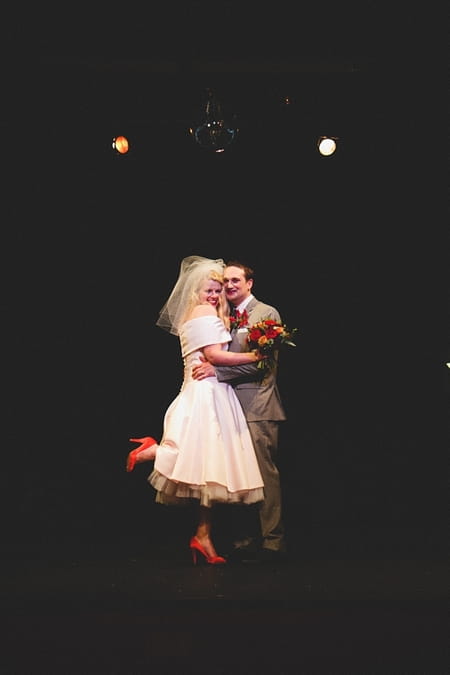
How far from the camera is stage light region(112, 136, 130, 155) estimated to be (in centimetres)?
511

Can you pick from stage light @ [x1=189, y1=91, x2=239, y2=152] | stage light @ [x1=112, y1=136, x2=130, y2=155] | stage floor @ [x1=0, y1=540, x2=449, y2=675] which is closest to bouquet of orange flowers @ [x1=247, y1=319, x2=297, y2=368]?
stage light @ [x1=189, y1=91, x2=239, y2=152]

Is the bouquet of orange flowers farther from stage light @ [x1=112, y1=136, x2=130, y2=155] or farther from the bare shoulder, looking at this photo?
stage light @ [x1=112, y1=136, x2=130, y2=155]

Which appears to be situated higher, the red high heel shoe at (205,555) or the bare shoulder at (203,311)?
the bare shoulder at (203,311)

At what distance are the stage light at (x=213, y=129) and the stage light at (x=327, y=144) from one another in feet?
1.80

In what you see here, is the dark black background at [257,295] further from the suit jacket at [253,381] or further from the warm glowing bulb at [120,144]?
the suit jacket at [253,381]

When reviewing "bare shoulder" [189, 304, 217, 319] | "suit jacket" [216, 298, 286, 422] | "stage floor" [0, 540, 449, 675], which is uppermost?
"bare shoulder" [189, 304, 217, 319]

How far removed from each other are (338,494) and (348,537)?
421 mm

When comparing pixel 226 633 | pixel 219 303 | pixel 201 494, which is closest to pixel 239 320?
pixel 219 303

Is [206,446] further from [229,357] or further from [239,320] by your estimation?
[239,320]

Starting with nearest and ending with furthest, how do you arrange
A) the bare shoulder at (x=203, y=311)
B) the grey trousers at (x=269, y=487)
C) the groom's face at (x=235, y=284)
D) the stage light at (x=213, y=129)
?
the grey trousers at (x=269, y=487) < the bare shoulder at (x=203, y=311) < the groom's face at (x=235, y=284) < the stage light at (x=213, y=129)

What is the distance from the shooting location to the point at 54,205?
539cm

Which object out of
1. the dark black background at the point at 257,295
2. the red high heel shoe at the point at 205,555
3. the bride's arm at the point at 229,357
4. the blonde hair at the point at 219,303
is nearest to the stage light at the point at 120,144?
the dark black background at the point at 257,295

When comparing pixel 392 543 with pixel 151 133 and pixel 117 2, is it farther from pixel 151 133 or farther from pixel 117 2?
pixel 117 2

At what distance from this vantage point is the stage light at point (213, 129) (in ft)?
16.3
